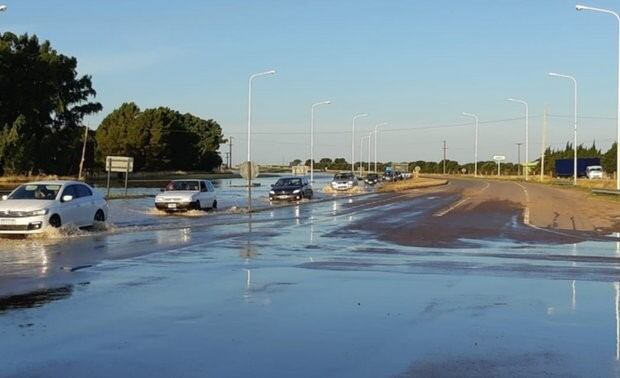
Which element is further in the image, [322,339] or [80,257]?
[80,257]

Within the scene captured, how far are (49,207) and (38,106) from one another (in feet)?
252

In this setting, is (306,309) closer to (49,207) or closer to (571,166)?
(49,207)

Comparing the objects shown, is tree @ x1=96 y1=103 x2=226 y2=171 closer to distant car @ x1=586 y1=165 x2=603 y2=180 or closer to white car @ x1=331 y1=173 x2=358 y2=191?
white car @ x1=331 y1=173 x2=358 y2=191

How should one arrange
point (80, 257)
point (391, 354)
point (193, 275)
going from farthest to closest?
1. point (80, 257)
2. point (193, 275)
3. point (391, 354)

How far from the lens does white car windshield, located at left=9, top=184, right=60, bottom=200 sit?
22.6 m

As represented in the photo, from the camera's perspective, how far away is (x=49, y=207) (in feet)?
70.6

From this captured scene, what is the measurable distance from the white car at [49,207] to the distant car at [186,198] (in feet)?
31.9

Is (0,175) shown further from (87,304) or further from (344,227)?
(87,304)

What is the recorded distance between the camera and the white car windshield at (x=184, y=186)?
120ft

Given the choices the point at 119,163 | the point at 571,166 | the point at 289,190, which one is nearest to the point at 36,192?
the point at 289,190

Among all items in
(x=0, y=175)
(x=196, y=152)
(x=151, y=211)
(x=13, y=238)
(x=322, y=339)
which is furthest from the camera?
(x=196, y=152)

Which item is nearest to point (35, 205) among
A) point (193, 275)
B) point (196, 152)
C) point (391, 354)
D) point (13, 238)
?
point (13, 238)

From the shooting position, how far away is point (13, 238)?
68.9ft

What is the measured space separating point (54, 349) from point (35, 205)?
1477 centimetres
